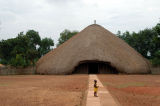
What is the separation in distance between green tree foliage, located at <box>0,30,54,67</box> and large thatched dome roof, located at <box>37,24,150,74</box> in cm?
833

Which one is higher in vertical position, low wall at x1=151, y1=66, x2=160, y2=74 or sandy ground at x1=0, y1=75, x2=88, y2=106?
low wall at x1=151, y1=66, x2=160, y2=74

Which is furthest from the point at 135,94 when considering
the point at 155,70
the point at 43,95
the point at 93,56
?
the point at 155,70

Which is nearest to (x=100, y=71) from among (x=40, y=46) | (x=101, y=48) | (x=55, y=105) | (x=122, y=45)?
(x=101, y=48)

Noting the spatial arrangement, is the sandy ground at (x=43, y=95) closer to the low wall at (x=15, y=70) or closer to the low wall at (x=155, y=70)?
the low wall at (x=15, y=70)

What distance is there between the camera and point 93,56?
3334 cm

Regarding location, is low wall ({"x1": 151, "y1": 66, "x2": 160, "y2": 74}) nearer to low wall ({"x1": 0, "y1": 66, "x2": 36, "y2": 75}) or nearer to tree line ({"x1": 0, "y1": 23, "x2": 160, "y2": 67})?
tree line ({"x1": 0, "y1": 23, "x2": 160, "y2": 67})

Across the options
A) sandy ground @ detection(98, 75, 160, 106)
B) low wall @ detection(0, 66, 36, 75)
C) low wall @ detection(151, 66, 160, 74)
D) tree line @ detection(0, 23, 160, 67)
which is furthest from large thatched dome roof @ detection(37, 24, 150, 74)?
sandy ground @ detection(98, 75, 160, 106)

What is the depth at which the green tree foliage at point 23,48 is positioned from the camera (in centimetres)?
4394

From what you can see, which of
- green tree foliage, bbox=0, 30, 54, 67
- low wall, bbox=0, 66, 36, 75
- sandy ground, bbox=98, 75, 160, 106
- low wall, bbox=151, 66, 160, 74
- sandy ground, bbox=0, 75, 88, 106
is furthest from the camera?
green tree foliage, bbox=0, 30, 54, 67

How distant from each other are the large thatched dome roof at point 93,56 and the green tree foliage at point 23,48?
27.3 feet

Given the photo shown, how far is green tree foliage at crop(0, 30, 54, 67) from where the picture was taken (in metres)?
43.9

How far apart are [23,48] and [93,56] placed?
73.3 ft

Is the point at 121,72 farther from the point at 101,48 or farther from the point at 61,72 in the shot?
the point at 61,72

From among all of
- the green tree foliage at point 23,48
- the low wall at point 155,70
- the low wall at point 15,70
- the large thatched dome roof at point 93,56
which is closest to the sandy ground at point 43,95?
the large thatched dome roof at point 93,56
